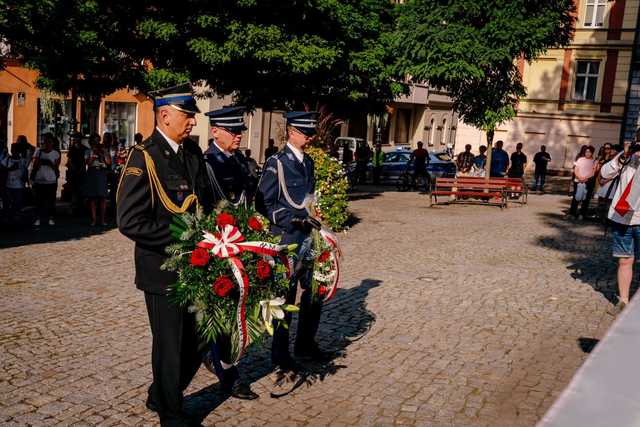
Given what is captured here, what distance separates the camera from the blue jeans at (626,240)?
798 centimetres

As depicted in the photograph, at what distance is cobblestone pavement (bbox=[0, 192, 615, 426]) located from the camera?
5.06m

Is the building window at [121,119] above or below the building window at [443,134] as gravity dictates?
below

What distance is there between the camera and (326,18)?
713 inches

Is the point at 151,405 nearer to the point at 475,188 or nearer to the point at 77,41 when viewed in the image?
the point at 77,41

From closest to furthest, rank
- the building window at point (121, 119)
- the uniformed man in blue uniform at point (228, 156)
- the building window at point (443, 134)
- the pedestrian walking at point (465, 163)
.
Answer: the uniformed man in blue uniform at point (228, 156) → the pedestrian walking at point (465, 163) → the building window at point (121, 119) → the building window at point (443, 134)

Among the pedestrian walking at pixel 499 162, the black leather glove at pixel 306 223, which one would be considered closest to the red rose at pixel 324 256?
the black leather glove at pixel 306 223

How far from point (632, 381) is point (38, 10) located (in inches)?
605

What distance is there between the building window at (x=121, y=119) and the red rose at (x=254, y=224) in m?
30.1

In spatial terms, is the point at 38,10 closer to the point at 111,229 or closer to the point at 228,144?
the point at 111,229

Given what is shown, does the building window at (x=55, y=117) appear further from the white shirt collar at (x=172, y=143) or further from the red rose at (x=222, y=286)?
the red rose at (x=222, y=286)

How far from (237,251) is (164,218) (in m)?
0.50

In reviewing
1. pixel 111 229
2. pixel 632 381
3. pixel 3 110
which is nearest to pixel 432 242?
pixel 111 229

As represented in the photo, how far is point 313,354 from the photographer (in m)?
6.12

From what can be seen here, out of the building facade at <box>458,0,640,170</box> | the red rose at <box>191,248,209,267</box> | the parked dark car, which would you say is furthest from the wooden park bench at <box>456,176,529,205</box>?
the building facade at <box>458,0,640,170</box>
